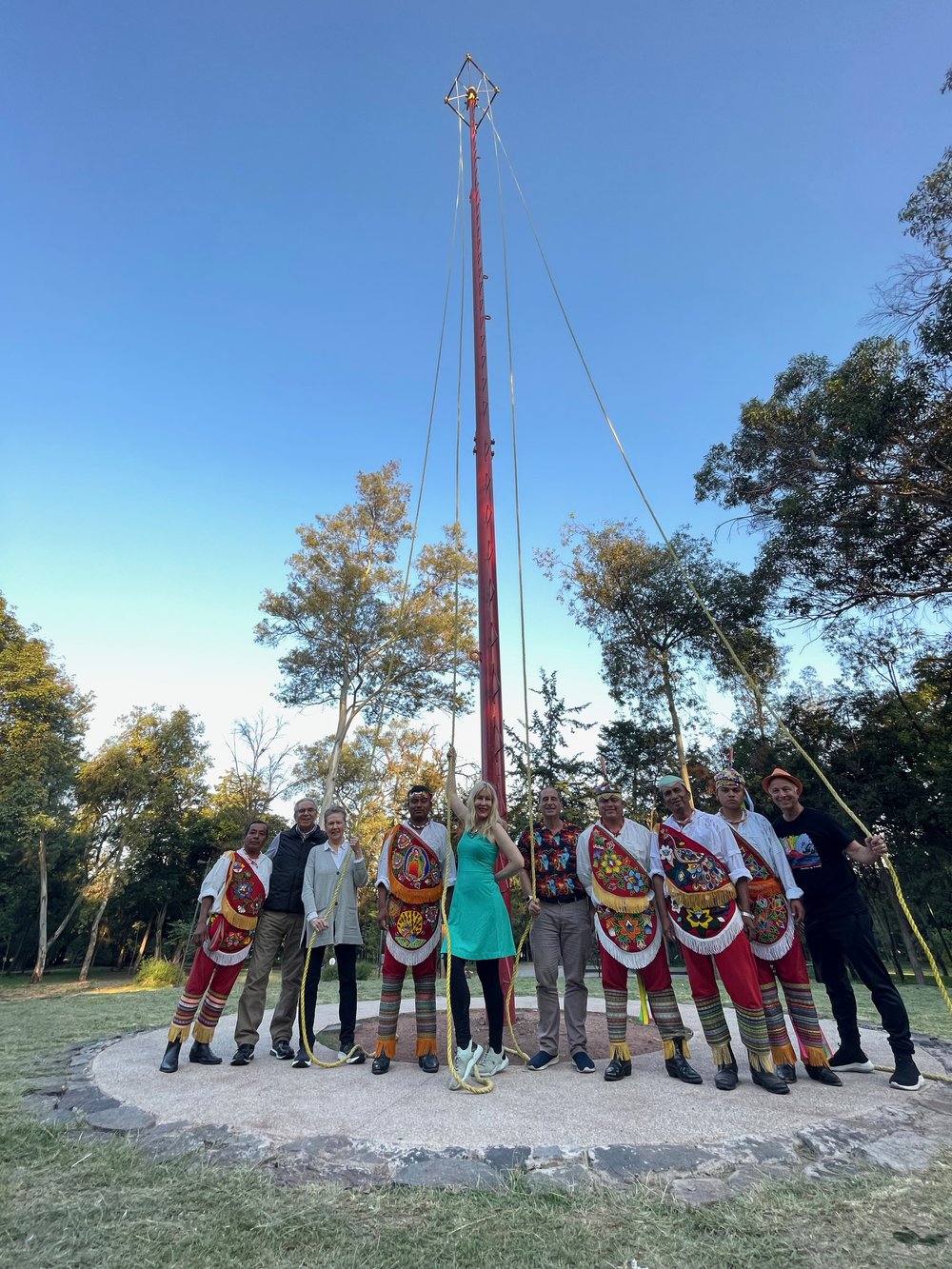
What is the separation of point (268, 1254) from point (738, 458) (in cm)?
1625

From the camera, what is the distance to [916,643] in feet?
47.7

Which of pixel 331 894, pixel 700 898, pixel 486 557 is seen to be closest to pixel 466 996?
pixel 331 894

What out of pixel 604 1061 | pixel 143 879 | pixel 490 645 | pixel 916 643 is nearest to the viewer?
pixel 604 1061

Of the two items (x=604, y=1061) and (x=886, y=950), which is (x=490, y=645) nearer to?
(x=604, y=1061)

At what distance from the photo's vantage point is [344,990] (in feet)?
13.9

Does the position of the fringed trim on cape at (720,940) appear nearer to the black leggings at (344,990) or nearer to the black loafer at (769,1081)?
the black loafer at (769,1081)

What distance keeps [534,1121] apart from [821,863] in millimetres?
2241

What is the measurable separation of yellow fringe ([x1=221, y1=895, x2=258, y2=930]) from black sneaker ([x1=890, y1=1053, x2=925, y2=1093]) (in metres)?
4.00

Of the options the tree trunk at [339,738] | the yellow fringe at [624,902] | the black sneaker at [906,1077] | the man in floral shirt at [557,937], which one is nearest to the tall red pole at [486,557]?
the man in floral shirt at [557,937]

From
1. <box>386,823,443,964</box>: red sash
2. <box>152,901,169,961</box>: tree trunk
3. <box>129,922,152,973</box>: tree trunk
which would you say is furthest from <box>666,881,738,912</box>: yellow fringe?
<box>129,922,152,973</box>: tree trunk

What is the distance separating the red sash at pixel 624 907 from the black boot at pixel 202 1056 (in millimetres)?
2754

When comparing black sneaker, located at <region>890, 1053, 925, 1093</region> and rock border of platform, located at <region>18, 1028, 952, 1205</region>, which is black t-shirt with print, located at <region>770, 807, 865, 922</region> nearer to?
black sneaker, located at <region>890, 1053, 925, 1093</region>

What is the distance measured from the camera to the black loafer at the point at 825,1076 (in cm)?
339

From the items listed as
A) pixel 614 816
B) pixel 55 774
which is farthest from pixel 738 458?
pixel 55 774
